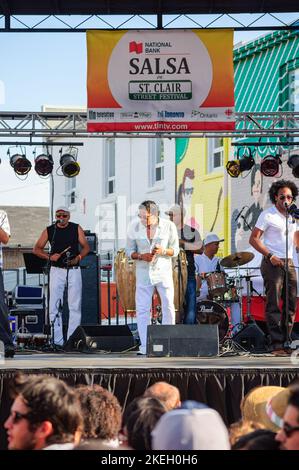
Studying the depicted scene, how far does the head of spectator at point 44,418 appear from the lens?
3199mm

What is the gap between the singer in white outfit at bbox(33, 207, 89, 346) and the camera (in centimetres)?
1201

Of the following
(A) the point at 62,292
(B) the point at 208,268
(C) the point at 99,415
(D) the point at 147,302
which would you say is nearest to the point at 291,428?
(C) the point at 99,415

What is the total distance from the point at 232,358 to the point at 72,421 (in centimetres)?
677

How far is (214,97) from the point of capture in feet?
39.3

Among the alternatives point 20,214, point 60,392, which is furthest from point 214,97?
point 20,214

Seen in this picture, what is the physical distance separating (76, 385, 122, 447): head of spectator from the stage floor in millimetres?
3081

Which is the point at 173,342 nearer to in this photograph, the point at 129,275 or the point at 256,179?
the point at 129,275

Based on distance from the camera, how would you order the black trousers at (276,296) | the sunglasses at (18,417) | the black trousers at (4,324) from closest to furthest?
the sunglasses at (18,417) → the black trousers at (4,324) → the black trousers at (276,296)

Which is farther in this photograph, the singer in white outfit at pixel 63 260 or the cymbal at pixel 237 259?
the cymbal at pixel 237 259

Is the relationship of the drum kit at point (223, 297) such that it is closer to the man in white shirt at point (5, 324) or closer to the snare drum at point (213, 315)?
the snare drum at point (213, 315)

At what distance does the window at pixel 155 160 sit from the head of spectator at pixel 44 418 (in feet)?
67.6

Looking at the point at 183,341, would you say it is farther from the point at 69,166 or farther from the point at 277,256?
the point at 69,166

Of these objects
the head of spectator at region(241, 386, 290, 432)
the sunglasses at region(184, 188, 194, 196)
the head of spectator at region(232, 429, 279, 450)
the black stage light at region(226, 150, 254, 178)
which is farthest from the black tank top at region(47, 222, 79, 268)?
the sunglasses at region(184, 188, 194, 196)

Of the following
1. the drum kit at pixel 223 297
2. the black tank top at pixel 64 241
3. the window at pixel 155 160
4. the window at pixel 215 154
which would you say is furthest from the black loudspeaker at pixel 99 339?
the window at pixel 155 160
